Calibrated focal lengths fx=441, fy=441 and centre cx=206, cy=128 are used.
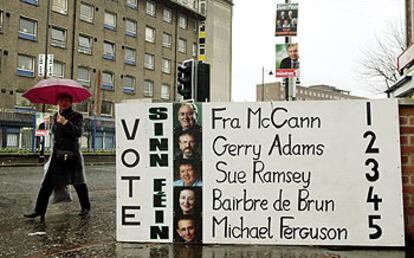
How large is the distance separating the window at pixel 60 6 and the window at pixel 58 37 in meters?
1.68

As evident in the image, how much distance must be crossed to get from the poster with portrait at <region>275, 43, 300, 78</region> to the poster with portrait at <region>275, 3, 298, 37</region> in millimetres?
401

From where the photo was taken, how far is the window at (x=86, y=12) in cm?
4166

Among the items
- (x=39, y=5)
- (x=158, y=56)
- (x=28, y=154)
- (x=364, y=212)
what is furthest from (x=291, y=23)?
(x=158, y=56)

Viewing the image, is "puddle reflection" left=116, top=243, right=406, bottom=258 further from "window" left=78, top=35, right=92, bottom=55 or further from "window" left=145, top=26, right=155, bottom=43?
"window" left=145, top=26, right=155, bottom=43

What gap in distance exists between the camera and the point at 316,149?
186 inches

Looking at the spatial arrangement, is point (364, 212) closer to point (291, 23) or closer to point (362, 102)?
point (362, 102)

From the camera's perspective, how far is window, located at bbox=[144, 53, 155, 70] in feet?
161

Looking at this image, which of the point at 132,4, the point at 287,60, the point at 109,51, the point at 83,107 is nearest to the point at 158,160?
the point at 287,60

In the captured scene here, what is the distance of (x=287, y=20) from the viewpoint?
13.8 m

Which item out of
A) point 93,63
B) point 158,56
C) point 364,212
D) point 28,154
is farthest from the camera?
point 158,56

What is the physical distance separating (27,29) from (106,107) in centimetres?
1071

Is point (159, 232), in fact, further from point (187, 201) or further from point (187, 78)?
point (187, 78)

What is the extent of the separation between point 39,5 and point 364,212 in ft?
125

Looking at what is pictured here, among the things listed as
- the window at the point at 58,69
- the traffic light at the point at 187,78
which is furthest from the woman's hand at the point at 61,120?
the window at the point at 58,69
